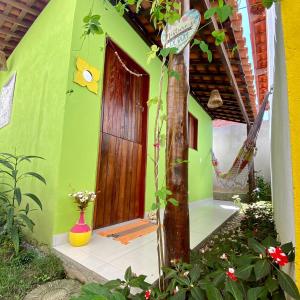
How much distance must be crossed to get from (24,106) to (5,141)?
91cm

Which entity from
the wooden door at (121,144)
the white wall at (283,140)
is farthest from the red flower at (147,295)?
the wooden door at (121,144)

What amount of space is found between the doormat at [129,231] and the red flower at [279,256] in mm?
1633

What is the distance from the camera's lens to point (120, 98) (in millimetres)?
3064

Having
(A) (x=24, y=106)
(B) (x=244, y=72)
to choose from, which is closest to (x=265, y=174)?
(B) (x=244, y=72)

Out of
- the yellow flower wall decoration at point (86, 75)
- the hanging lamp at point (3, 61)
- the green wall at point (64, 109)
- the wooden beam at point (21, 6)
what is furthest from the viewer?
the hanging lamp at point (3, 61)

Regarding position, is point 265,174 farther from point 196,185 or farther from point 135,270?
point 135,270

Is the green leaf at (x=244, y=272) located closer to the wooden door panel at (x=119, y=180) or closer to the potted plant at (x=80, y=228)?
the potted plant at (x=80, y=228)

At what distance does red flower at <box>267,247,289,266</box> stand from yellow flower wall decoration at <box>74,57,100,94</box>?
224cm

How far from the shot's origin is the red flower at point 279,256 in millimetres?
688

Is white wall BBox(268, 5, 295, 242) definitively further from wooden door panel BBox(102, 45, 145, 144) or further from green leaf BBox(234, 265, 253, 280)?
wooden door panel BBox(102, 45, 145, 144)

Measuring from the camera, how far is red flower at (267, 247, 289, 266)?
69cm

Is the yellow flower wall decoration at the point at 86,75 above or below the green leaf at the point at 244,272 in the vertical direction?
above

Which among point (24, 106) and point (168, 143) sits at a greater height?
point (24, 106)

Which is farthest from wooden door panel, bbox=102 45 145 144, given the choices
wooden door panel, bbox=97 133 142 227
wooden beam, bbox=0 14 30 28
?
wooden beam, bbox=0 14 30 28
